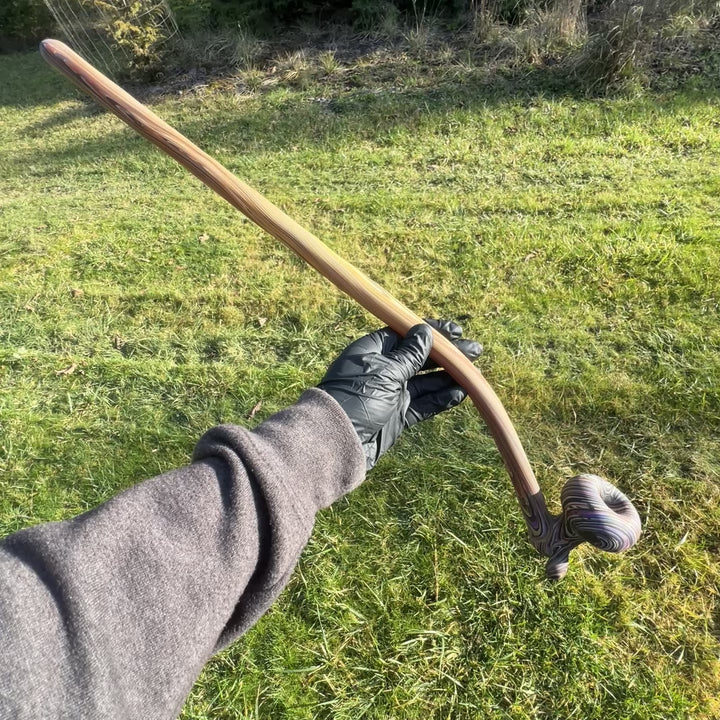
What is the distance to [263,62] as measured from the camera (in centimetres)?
860

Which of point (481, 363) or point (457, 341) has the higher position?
point (457, 341)

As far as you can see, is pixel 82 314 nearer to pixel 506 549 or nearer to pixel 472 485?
pixel 472 485

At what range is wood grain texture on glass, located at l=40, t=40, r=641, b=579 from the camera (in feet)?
6.56

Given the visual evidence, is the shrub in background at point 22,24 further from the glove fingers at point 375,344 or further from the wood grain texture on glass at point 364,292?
the glove fingers at point 375,344

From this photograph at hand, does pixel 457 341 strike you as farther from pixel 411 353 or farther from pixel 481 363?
pixel 481 363

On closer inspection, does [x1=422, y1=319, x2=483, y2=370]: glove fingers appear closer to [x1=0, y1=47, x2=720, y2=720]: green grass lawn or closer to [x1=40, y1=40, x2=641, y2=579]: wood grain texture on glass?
[x1=40, y1=40, x2=641, y2=579]: wood grain texture on glass

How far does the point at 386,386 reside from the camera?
209cm

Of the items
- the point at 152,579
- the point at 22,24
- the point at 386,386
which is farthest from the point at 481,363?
the point at 22,24

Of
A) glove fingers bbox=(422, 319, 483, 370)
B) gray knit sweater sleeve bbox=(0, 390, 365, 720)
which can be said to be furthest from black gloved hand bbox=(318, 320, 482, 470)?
gray knit sweater sleeve bbox=(0, 390, 365, 720)

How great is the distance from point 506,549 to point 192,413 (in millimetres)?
1951

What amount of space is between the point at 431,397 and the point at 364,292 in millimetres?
562

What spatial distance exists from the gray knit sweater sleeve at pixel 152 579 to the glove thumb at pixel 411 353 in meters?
0.73

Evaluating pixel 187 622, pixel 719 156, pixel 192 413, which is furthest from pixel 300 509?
pixel 719 156

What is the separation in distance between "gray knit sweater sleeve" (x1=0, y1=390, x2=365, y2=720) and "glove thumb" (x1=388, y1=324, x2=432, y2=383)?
729mm
